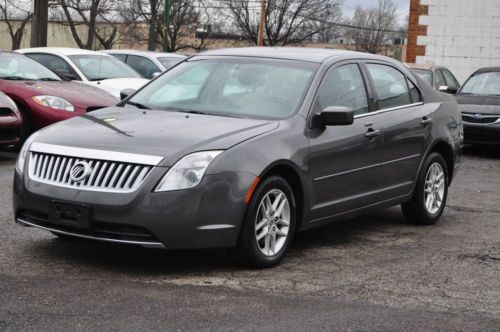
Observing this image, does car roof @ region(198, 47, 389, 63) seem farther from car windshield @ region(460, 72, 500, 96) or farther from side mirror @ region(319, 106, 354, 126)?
car windshield @ region(460, 72, 500, 96)

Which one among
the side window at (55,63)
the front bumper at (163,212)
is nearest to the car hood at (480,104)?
the side window at (55,63)

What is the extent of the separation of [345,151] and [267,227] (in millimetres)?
1084

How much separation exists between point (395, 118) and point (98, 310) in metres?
3.61

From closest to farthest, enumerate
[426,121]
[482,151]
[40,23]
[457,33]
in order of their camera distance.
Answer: [426,121] < [482,151] < [457,33] < [40,23]

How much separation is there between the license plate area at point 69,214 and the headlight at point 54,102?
6.35 metres

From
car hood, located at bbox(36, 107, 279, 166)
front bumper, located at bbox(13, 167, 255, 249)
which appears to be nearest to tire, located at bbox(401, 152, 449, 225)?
car hood, located at bbox(36, 107, 279, 166)

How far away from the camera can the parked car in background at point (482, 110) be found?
1473 centimetres

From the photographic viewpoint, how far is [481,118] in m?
14.9

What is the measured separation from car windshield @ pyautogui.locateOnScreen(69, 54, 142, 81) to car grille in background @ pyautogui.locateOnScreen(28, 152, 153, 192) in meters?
9.33

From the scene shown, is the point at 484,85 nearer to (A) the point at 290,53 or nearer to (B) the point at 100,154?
(A) the point at 290,53

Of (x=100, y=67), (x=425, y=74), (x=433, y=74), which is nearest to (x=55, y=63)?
(x=100, y=67)

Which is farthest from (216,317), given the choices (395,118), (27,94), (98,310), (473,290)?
(27,94)

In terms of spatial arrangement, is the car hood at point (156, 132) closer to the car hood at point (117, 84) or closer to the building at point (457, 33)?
the car hood at point (117, 84)

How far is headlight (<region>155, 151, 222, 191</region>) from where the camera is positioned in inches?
219
